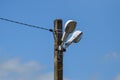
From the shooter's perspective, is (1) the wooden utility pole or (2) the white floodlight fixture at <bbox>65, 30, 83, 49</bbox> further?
(2) the white floodlight fixture at <bbox>65, 30, 83, 49</bbox>

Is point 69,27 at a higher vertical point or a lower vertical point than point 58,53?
higher

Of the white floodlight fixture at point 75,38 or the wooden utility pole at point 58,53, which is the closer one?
the wooden utility pole at point 58,53

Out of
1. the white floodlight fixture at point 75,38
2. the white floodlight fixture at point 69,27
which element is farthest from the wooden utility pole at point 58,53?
the white floodlight fixture at point 69,27

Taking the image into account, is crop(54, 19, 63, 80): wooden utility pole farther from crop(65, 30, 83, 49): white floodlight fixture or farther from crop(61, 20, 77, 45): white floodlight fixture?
crop(61, 20, 77, 45): white floodlight fixture

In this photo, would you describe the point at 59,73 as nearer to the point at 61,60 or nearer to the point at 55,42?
→ the point at 61,60

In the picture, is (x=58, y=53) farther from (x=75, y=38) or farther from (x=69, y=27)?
(x=69, y=27)

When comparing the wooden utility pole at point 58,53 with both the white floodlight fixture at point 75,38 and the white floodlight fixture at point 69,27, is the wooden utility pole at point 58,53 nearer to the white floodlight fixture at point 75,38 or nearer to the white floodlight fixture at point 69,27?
the white floodlight fixture at point 75,38

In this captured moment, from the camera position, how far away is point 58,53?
7625mm

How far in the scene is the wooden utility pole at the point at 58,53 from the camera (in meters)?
7.46

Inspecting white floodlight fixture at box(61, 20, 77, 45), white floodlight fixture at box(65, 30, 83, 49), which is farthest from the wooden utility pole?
white floodlight fixture at box(61, 20, 77, 45)

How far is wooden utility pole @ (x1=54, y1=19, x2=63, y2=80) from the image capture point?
746 cm

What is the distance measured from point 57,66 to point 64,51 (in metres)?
0.40

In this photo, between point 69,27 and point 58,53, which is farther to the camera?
point 58,53

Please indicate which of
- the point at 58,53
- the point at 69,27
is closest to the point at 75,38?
the point at 69,27
